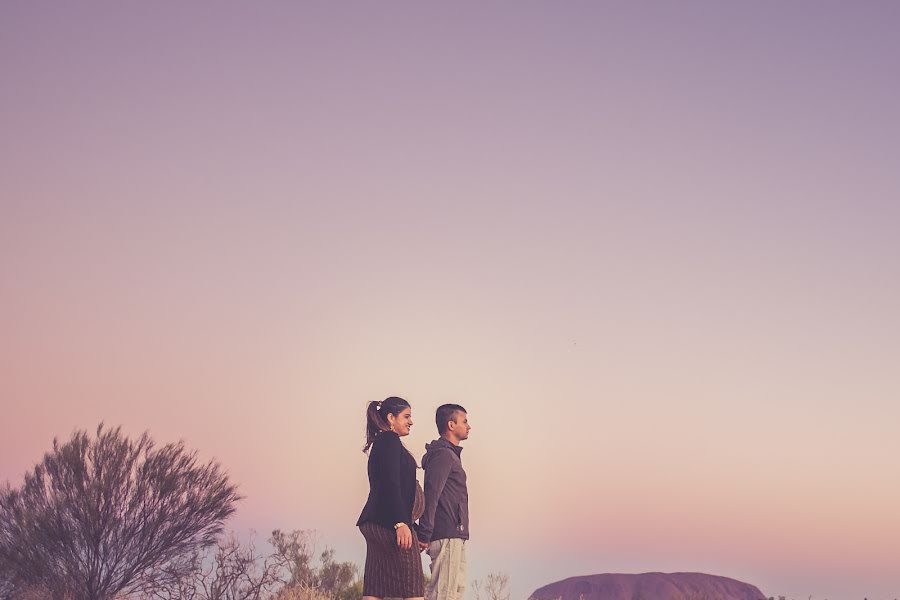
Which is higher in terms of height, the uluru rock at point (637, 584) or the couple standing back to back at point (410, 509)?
the couple standing back to back at point (410, 509)

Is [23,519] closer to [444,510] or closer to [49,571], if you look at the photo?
[49,571]

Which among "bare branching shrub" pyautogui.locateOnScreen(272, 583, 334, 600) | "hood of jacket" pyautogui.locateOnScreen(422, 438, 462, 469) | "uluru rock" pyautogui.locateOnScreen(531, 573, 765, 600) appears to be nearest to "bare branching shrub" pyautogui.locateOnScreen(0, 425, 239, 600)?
"bare branching shrub" pyautogui.locateOnScreen(272, 583, 334, 600)

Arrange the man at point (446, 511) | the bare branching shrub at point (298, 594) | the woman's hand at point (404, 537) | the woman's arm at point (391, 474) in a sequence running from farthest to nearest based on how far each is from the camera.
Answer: the bare branching shrub at point (298, 594) → the man at point (446, 511) → the woman's arm at point (391, 474) → the woman's hand at point (404, 537)

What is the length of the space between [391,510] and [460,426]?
121cm

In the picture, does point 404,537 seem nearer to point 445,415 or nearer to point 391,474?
point 391,474

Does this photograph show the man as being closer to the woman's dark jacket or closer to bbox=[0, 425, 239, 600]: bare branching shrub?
the woman's dark jacket

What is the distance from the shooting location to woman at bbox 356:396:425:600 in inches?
259

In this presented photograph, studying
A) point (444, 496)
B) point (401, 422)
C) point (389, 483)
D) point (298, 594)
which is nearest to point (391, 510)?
point (389, 483)

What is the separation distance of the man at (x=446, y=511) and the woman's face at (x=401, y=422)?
0.67 meters

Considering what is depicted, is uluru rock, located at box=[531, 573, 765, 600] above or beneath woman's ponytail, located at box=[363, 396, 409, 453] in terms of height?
beneath

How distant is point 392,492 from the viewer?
668cm

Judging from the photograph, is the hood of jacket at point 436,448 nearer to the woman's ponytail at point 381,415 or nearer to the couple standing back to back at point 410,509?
the couple standing back to back at point 410,509

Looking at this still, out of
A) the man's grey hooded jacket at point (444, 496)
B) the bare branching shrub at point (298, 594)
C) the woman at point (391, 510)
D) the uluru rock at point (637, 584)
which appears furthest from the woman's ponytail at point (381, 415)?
the uluru rock at point (637, 584)

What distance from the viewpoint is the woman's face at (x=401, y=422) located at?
6.92 metres
